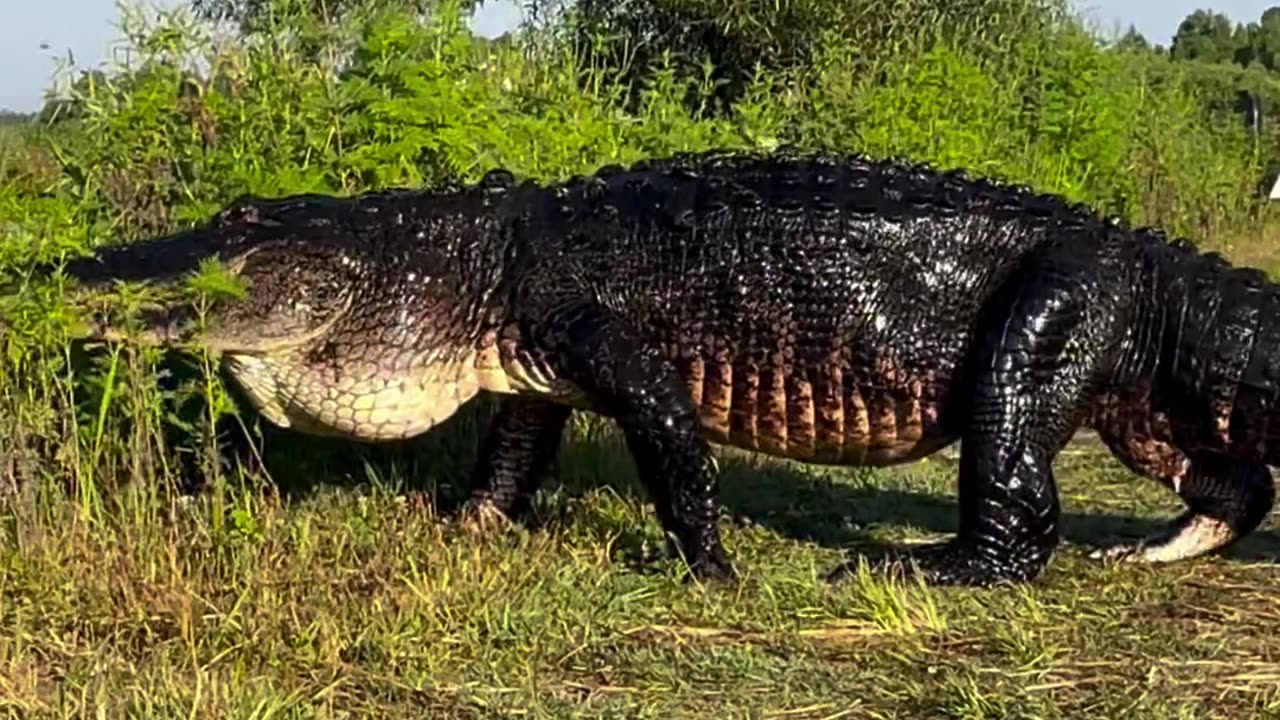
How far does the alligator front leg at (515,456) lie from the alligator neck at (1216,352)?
6.01ft

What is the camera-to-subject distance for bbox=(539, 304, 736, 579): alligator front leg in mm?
5094

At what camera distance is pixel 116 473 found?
5.02 meters

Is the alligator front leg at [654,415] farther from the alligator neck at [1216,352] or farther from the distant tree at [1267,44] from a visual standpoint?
the distant tree at [1267,44]

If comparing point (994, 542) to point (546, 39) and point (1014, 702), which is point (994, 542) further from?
point (546, 39)

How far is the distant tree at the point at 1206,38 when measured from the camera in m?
43.0

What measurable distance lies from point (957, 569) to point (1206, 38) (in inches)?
1792

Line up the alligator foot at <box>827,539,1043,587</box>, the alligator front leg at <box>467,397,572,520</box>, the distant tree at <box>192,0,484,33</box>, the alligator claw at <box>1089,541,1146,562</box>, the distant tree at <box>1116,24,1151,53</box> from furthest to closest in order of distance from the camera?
the distant tree at <box>1116,24,1151,53</box> → the distant tree at <box>192,0,484,33</box> → the alligator front leg at <box>467,397,572,520</box> → the alligator claw at <box>1089,541,1146,562</box> → the alligator foot at <box>827,539,1043,587</box>

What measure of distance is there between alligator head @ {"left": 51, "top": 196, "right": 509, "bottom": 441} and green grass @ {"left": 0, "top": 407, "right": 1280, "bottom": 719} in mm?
352

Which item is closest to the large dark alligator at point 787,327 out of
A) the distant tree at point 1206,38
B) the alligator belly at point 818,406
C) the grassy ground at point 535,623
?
the alligator belly at point 818,406

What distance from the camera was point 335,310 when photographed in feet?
17.0

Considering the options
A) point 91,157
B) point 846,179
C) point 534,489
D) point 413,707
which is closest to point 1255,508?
point 846,179

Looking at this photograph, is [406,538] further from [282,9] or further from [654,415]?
[282,9]

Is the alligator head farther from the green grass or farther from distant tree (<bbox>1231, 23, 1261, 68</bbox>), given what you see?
distant tree (<bbox>1231, 23, 1261, 68</bbox>)

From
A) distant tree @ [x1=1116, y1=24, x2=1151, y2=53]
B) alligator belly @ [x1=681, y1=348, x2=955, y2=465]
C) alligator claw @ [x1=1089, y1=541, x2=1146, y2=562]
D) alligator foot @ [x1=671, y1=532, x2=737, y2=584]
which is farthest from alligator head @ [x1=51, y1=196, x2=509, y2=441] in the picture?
distant tree @ [x1=1116, y1=24, x2=1151, y2=53]
